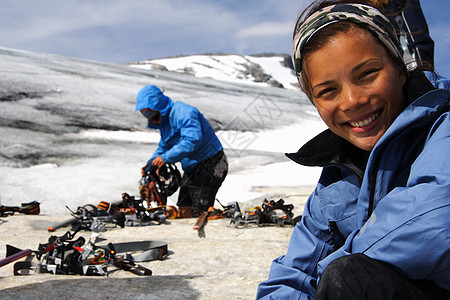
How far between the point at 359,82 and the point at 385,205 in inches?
21.2

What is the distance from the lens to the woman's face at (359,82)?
62.6 inches

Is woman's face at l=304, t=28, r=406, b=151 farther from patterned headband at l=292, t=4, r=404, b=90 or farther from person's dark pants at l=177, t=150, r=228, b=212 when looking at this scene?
person's dark pants at l=177, t=150, r=228, b=212

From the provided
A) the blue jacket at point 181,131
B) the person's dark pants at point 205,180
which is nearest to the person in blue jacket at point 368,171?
the blue jacket at point 181,131

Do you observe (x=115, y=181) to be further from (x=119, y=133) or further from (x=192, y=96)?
(x=192, y=96)

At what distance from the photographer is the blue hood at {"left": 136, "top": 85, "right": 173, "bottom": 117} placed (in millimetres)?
6172

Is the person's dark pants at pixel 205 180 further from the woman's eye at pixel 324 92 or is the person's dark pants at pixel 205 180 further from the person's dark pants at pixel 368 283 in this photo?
the person's dark pants at pixel 368 283

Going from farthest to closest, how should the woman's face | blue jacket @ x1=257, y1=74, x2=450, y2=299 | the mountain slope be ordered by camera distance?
1. the mountain slope
2. the woman's face
3. blue jacket @ x1=257, y1=74, x2=450, y2=299

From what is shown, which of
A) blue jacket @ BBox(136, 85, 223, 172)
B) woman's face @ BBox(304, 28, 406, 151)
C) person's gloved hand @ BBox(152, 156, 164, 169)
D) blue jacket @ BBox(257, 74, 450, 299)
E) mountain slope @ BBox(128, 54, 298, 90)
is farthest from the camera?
mountain slope @ BBox(128, 54, 298, 90)

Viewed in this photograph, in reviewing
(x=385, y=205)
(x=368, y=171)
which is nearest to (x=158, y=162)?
(x=368, y=171)

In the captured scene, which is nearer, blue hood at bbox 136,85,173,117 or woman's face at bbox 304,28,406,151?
woman's face at bbox 304,28,406,151

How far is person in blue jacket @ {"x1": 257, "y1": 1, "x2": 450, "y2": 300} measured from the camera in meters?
1.19

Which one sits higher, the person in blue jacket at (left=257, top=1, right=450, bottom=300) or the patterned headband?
the patterned headband

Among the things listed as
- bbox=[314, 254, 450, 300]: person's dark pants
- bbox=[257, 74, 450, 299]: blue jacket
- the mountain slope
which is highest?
the mountain slope

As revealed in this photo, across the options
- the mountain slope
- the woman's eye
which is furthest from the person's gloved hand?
the mountain slope
